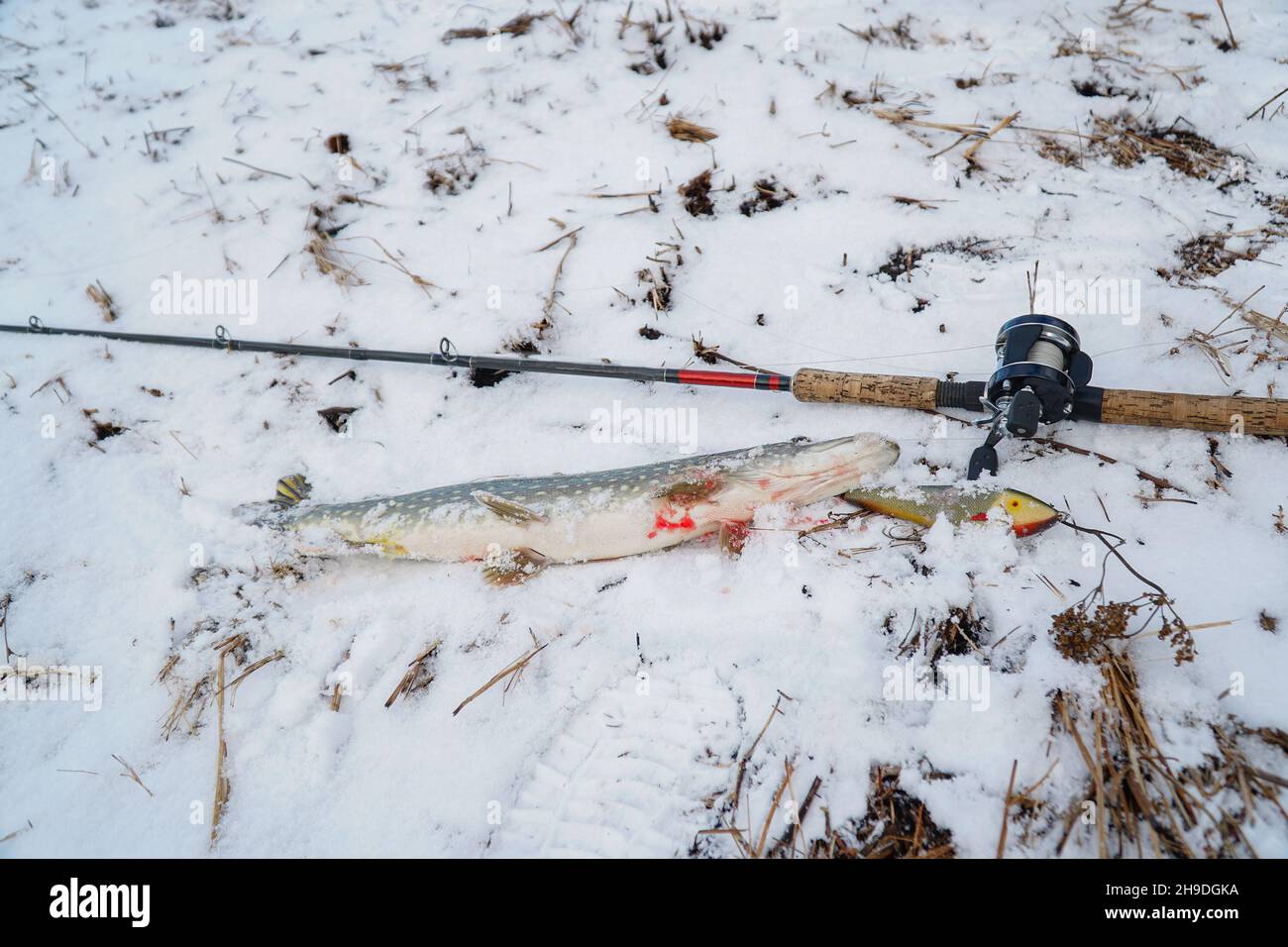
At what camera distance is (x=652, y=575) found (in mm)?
2885

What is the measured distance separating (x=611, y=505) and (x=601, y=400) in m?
0.82

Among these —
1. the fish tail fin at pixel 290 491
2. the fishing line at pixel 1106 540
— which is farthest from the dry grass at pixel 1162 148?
the fish tail fin at pixel 290 491

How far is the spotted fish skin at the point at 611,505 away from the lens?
2.84 metres

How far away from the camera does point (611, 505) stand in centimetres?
291

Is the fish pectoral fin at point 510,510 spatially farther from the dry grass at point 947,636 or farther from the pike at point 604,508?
the dry grass at point 947,636

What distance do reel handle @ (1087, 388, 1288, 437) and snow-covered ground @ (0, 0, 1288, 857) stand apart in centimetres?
16

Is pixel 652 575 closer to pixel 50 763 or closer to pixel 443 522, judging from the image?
pixel 443 522

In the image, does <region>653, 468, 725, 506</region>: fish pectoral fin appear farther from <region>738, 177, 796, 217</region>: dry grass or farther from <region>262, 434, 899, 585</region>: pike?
<region>738, 177, 796, 217</region>: dry grass

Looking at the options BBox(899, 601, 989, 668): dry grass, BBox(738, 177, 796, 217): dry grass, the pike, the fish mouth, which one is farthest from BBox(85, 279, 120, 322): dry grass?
the fish mouth

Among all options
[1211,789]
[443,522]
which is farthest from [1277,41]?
[443,522]

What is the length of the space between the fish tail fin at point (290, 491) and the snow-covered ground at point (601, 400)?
6.0 inches

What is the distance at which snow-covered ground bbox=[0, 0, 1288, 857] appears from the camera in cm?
232

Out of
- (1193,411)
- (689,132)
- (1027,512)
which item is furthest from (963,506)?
(689,132)
